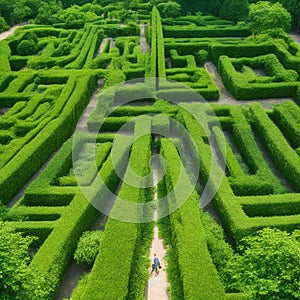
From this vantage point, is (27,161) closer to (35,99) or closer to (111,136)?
(111,136)

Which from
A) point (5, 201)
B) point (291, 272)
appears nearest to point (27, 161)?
point (5, 201)

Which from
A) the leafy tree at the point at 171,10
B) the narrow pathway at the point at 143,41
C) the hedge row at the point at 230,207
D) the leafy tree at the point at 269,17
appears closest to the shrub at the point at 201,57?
the narrow pathway at the point at 143,41

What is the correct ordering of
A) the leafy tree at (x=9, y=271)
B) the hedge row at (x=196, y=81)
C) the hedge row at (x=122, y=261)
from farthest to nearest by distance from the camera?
1. the hedge row at (x=196, y=81)
2. the hedge row at (x=122, y=261)
3. the leafy tree at (x=9, y=271)

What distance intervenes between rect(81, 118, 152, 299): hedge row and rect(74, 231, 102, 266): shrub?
89 centimetres

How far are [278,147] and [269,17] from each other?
29105 millimetres

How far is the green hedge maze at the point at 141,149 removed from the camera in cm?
1925

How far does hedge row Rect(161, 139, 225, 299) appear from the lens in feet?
55.7

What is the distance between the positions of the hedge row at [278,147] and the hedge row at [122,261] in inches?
435

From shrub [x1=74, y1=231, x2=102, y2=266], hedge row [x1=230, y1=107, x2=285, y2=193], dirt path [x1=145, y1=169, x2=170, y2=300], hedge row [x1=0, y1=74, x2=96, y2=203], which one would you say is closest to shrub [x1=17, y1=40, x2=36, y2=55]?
hedge row [x1=0, y1=74, x2=96, y2=203]

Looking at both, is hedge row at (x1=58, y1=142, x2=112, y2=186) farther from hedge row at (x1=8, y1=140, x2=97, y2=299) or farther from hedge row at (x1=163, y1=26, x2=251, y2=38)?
hedge row at (x1=163, y1=26, x2=251, y2=38)

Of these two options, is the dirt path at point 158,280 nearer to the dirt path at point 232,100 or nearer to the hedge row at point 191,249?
the hedge row at point 191,249

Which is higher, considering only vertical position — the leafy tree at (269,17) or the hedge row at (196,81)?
the leafy tree at (269,17)

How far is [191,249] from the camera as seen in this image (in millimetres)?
18984

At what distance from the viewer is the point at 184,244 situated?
1933 cm
